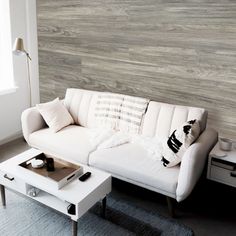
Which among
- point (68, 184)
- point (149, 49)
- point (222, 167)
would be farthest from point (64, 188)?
point (149, 49)

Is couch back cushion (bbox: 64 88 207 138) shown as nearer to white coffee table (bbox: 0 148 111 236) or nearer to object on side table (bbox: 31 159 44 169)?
white coffee table (bbox: 0 148 111 236)

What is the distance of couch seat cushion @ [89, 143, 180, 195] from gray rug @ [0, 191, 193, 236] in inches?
10.1

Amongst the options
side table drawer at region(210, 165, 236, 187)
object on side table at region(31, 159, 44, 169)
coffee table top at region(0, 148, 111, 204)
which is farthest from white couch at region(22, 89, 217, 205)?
object on side table at region(31, 159, 44, 169)

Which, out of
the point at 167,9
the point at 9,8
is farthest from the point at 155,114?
the point at 9,8

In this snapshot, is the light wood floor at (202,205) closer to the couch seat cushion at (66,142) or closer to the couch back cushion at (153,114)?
the couch seat cushion at (66,142)

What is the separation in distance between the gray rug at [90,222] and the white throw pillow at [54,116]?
885mm

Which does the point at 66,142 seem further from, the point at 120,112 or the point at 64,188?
the point at 64,188

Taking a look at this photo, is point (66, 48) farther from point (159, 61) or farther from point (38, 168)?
point (38, 168)

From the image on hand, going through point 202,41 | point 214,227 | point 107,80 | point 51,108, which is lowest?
point 214,227

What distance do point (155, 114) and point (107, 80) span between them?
0.95 meters

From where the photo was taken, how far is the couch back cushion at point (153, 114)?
2.90m

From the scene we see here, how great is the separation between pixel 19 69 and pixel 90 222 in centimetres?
238

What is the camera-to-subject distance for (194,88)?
3215mm

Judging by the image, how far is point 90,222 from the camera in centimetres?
248
